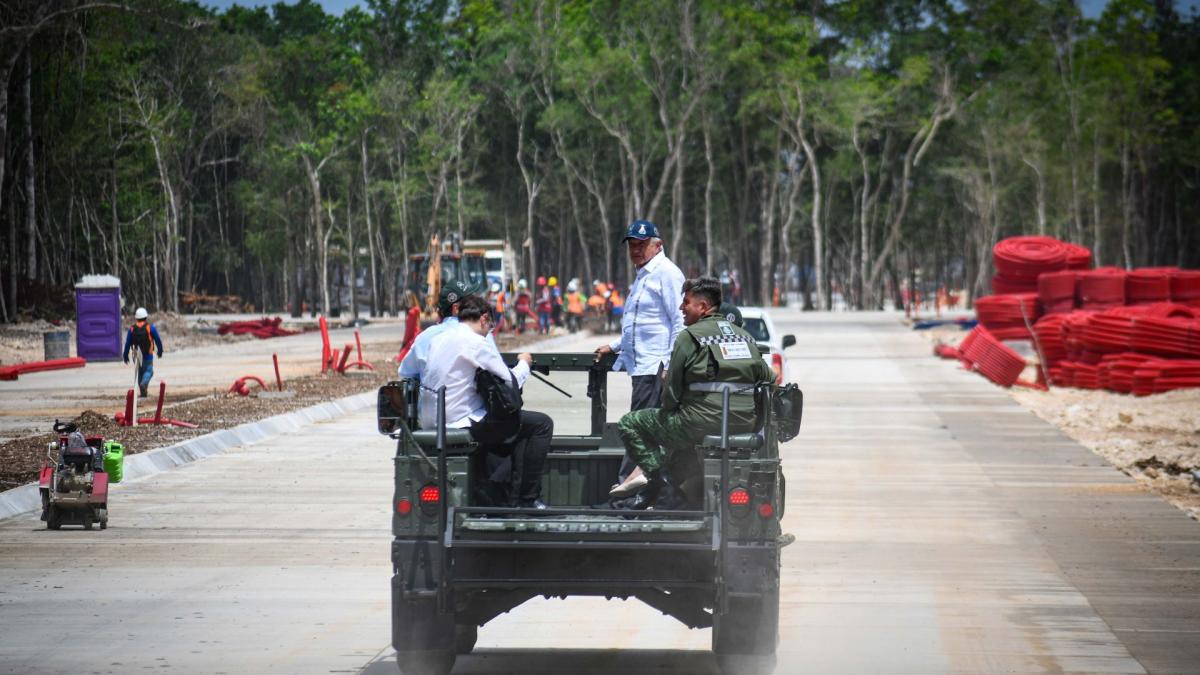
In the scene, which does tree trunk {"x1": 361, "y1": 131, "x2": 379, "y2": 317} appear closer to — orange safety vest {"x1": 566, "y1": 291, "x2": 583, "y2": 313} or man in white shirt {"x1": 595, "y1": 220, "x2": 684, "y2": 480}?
orange safety vest {"x1": 566, "y1": 291, "x2": 583, "y2": 313}

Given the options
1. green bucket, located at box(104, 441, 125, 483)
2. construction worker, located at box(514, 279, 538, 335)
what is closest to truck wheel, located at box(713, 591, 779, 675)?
green bucket, located at box(104, 441, 125, 483)

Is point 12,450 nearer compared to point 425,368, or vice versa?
point 425,368

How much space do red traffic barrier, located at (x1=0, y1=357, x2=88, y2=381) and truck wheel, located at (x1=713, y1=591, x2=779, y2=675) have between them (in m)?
28.0

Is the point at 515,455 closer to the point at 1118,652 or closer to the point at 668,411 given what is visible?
the point at 668,411

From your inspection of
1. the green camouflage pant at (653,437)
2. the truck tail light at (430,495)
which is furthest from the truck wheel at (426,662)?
the green camouflage pant at (653,437)

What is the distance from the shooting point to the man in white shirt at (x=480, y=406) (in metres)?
8.54

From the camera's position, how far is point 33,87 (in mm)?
57750

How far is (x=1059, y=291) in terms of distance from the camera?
118ft

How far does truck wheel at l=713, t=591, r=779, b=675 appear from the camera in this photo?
25.7 ft

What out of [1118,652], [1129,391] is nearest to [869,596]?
[1118,652]

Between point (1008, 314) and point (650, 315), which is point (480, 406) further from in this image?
point (1008, 314)

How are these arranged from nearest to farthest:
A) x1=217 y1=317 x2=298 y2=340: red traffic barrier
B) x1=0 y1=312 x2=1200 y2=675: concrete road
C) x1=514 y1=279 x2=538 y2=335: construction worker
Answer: x1=0 y1=312 x2=1200 y2=675: concrete road
x1=217 y1=317 x2=298 y2=340: red traffic barrier
x1=514 y1=279 x2=538 y2=335: construction worker

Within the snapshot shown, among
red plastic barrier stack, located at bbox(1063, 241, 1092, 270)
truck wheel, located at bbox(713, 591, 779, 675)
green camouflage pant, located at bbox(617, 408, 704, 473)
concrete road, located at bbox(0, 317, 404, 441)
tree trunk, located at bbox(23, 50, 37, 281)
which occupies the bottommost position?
concrete road, located at bbox(0, 317, 404, 441)

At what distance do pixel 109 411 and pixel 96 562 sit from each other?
13.6m
